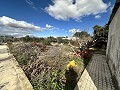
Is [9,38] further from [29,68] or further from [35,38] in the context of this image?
[29,68]

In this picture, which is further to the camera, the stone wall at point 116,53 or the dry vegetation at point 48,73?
the stone wall at point 116,53

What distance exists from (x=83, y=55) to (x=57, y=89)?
A: 7.30 meters

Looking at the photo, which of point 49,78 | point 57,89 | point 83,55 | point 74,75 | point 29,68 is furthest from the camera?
point 83,55

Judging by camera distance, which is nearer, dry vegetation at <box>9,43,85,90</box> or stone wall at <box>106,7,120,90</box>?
dry vegetation at <box>9,43,85,90</box>

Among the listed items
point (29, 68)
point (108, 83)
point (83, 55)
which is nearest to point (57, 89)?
point (29, 68)

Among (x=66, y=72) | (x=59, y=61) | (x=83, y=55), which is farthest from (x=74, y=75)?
(x=83, y=55)

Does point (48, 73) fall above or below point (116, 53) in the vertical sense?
below

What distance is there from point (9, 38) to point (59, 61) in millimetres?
19039

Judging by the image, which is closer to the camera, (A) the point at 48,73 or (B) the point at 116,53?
(A) the point at 48,73

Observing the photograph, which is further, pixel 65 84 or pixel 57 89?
pixel 65 84

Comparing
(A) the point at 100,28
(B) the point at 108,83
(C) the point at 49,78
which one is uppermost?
(A) the point at 100,28

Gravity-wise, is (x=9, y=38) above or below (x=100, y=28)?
below

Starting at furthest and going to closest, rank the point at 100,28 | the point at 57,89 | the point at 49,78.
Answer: the point at 100,28
the point at 49,78
the point at 57,89

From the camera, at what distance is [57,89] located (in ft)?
16.8
